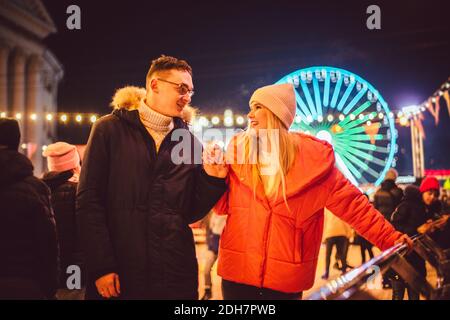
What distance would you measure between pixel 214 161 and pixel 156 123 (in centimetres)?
42

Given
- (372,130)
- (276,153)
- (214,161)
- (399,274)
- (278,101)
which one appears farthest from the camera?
(372,130)

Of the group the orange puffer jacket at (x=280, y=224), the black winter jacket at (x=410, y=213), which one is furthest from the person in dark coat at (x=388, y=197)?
the orange puffer jacket at (x=280, y=224)

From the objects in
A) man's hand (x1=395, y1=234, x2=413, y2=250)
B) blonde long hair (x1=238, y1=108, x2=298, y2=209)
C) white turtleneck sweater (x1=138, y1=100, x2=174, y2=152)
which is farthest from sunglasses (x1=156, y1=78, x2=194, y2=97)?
man's hand (x1=395, y1=234, x2=413, y2=250)

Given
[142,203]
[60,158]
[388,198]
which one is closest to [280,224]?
[142,203]

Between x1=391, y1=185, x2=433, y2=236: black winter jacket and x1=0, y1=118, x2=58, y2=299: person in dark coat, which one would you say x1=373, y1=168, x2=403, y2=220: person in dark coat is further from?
x1=0, y1=118, x2=58, y2=299: person in dark coat

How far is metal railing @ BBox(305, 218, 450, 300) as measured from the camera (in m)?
1.79

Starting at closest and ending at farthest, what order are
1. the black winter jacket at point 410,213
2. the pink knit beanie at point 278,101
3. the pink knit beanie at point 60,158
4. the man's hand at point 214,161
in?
the man's hand at point 214,161, the pink knit beanie at point 278,101, the pink knit beanie at point 60,158, the black winter jacket at point 410,213

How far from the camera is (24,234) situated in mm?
2816

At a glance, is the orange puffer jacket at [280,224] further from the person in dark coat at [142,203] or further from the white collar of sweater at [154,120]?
the white collar of sweater at [154,120]

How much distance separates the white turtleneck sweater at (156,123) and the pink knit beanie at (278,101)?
0.59 m

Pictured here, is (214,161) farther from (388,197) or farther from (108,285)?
(388,197)

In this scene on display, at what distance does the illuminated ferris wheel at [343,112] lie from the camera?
13898 mm

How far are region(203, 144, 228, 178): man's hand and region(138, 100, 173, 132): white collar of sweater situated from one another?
0.29 metres

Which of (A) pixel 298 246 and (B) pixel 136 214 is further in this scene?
(A) pixel 298 246
